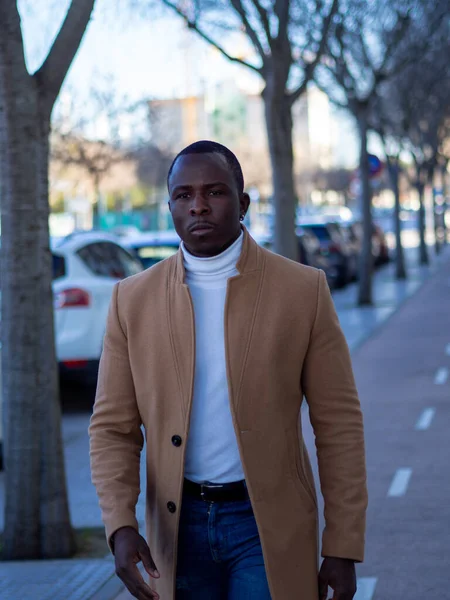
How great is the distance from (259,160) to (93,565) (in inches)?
2846

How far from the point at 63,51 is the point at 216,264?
152 inches

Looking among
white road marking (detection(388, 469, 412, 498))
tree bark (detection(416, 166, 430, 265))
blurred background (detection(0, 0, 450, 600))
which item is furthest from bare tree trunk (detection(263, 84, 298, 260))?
tree bark (detection(416, 166, 430, 265))

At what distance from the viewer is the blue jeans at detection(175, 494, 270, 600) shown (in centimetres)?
295

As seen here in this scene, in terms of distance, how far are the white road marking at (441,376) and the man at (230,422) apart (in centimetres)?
1093

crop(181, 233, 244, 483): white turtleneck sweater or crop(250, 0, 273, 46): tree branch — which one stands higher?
crop(250, 0, 273, 46): tree branch

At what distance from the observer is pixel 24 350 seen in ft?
21.1

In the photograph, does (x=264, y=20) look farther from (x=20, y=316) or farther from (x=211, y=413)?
(x=211, y=413)

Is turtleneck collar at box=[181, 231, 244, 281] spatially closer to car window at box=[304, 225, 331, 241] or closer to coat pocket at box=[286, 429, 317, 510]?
coat pocket at box=[286, 429, 317, 510]

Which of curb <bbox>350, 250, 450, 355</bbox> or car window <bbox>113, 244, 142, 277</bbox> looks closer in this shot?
car window <bbox>113, 244, 142, 277</bbox>

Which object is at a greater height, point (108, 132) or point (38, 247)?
point (108, 132)

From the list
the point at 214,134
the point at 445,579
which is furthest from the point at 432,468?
the point at 214,134

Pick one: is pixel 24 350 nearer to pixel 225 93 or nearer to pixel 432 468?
pixel 432 468

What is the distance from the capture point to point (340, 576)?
296cm

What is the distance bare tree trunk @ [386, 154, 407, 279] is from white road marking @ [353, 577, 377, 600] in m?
27.4
